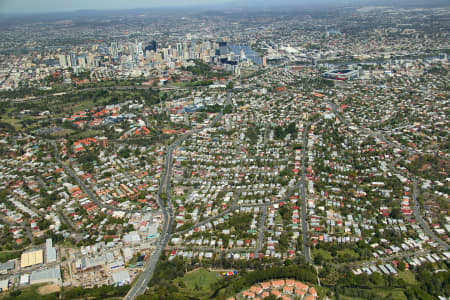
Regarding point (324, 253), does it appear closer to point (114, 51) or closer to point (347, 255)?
point (347, 255)

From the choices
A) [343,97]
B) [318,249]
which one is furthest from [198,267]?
[343,97]

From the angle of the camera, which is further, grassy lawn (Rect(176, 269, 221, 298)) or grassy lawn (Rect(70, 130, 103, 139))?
grassy lawn (Rect(70, 130, 103, 139))

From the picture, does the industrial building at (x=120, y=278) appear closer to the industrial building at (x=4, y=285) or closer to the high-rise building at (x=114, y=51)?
the industrial building at (x=4, y=285)

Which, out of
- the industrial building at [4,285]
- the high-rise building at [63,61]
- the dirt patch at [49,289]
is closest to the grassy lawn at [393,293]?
the dirt patch at [49,289]

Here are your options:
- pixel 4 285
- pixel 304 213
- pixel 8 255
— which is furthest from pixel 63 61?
pixel 304 213

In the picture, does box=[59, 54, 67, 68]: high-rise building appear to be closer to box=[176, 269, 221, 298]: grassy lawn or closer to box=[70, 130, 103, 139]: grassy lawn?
box=[70, 130, 103, 139]: grassy lawn

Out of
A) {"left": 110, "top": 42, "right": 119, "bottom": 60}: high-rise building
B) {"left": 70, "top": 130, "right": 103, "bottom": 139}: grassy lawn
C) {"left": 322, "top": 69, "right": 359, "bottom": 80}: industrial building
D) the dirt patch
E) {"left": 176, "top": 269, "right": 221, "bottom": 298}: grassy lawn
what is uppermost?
{"left": 110, "top": 42, "right": 119, "bottom": 60}: high-rise building

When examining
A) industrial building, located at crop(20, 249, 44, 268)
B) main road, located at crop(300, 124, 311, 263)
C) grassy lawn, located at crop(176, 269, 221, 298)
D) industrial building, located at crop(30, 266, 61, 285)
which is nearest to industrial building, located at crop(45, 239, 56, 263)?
industrial building, located at crop(20, 249, 44, 268)
